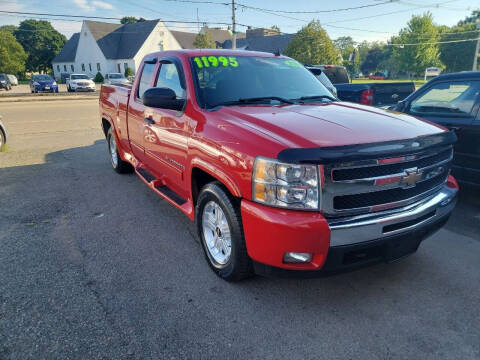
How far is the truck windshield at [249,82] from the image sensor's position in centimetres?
336

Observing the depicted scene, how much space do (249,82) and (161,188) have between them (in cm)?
159

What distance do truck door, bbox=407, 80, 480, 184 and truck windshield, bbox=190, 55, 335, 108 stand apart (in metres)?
1.82

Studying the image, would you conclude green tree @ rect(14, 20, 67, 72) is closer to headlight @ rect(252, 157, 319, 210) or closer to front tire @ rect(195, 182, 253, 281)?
front tire @ rect(195, 182, 253, 281)

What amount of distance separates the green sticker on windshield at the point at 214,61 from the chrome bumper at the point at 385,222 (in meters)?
2.18

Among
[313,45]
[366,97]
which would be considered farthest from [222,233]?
[313,45]

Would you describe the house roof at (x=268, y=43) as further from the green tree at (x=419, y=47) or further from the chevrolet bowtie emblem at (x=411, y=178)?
the chevrolet bowtie emblem at (x=411, y=178)

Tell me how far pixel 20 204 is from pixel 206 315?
12.0 ft

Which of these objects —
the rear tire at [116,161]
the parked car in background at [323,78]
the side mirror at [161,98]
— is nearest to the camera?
the side mirror at [161,98]

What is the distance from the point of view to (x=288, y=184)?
224 cm

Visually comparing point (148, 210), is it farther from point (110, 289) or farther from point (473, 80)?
point (473, 80)

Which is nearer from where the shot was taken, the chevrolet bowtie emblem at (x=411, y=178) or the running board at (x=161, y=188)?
the chevrolet bowtie emblem at (x=411, y=178)

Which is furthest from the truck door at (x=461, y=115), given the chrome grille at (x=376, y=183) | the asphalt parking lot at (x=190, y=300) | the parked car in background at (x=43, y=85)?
the parked car in background at (x=43, y=85)

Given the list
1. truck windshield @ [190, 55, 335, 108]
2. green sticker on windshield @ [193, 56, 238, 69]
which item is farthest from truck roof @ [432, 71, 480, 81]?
green sticker on windshield @ [193, 56, 238, 69]

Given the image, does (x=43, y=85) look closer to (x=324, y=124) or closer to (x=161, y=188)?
(x=161, y=188)
